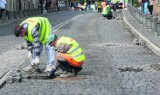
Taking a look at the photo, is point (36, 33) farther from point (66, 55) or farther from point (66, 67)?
point (66, 67)

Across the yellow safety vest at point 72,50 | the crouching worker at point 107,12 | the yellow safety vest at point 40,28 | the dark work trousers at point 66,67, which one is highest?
the yellow safety vest at point 40,28

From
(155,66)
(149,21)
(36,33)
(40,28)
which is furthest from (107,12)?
(36,33)

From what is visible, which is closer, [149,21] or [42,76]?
[42,76]

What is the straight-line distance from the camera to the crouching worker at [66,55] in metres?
10.8

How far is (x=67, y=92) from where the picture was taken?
9320 mm

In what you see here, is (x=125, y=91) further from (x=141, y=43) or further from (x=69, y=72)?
(x=141, y=43)

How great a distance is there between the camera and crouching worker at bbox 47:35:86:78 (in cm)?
1076

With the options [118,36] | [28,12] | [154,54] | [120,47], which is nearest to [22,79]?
[154,54]

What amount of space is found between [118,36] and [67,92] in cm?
1316

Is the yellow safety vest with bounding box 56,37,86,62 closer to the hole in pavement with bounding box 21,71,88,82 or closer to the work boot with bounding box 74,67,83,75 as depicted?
the work boot with bounding box 74,67,83,75

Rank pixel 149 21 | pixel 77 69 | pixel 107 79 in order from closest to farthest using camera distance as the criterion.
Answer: pixel 107 79, pixel 77 69, pixel 149 21

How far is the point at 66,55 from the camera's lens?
1076cm

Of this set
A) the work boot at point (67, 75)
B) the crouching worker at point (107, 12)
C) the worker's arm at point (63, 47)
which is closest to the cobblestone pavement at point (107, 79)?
the work boot at point (67, 75)

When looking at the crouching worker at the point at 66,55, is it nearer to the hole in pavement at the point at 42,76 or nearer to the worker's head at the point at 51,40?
the worker's head at the point at 51,40
